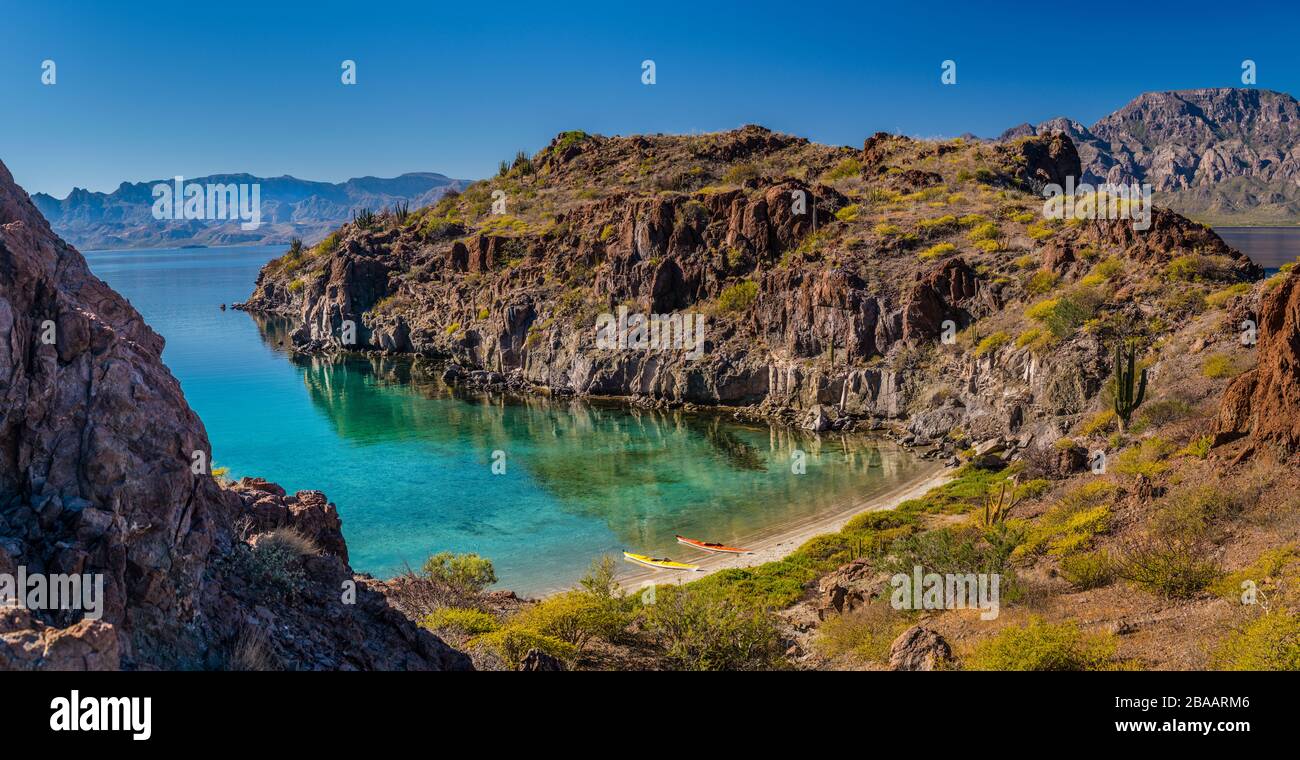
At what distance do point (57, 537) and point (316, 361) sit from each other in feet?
231

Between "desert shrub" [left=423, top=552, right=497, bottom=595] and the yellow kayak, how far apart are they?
6.48 m

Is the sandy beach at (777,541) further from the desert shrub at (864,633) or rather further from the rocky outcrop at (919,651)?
the rocky outcrop at (919,651)

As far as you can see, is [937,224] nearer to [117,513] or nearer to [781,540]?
[781,540]

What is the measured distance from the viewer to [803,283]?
4928 centimetres

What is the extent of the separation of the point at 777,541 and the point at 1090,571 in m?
13.0

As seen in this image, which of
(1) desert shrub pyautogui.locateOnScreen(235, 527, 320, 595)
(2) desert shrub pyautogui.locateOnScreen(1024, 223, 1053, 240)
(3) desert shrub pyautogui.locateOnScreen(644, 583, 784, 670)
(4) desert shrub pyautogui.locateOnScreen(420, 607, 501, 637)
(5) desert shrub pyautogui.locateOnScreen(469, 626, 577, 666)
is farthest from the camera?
(2) desert shrub pyautogui.locateOnScreen(1024, 223, 1053, 240)

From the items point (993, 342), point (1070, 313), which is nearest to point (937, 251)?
point (993, 342)

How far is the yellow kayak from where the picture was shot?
25359mm

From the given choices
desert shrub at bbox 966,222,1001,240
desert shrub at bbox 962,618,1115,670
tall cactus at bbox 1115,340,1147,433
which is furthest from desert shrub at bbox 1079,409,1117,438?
desert shrub at bbox 966,222,1001,240

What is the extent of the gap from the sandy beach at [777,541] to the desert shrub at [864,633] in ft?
26.0

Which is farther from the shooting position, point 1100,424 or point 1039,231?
point 1039,231

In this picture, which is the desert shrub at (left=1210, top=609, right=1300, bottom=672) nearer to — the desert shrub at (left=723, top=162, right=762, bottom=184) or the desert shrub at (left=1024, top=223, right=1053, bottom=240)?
the desert shrub at (left=1024, top=223, right=1053, bottom=240)
